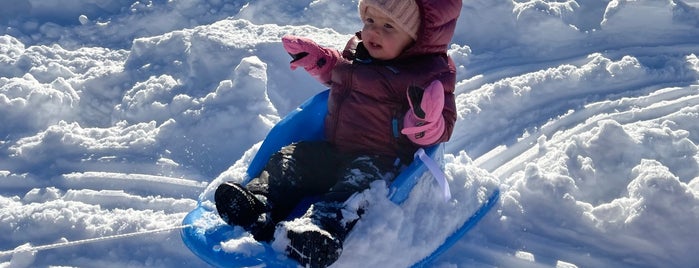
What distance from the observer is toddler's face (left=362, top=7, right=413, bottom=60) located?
301cm

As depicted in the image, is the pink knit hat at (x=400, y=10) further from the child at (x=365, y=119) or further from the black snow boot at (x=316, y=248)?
the black snow boot at (x=316, y=248)

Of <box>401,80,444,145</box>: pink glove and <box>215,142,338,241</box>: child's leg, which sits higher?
<box>401,80,444,145</box>: pink glove

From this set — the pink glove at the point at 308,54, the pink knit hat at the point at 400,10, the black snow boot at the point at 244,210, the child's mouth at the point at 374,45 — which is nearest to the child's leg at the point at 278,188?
the black snow boot at the point at 244,210

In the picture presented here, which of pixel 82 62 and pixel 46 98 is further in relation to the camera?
pixel 82 62

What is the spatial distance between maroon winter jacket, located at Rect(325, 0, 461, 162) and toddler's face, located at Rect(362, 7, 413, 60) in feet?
0.12

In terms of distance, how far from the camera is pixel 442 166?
326cm

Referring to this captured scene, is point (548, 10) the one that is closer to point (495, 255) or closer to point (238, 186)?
point (495, 255)

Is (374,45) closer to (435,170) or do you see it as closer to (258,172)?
(435,170)

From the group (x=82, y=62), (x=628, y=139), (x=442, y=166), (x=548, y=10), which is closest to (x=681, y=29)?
(x=548, y=10)

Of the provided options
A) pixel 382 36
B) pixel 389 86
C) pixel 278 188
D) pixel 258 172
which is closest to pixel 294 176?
pixel 278 188

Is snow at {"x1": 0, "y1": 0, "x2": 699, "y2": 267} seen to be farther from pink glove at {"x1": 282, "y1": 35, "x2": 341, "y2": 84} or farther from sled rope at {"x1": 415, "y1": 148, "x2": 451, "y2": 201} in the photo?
pink glove at {"x1": 282, "y1": 35, "x2": 341, "y2": 84}

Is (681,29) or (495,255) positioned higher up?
(681,29)

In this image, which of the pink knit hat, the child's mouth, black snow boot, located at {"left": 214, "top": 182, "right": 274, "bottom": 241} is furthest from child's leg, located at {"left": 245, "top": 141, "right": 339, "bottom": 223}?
the pink knit hat

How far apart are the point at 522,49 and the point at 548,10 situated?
1.11ft
